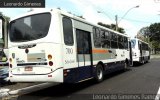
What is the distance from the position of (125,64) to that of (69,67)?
38.4ft

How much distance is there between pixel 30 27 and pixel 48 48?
1322mm

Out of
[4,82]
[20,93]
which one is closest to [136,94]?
[20,93]

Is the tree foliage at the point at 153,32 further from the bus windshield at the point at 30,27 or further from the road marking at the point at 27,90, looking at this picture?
the bus windshield at the point at 30,27

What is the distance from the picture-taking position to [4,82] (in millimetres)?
15055

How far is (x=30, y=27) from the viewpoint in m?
12.0

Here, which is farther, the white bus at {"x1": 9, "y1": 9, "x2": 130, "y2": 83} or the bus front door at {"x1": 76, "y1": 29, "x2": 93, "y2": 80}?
the bus front door at {"x1": 76, "y1": 29, "x2": 93, "y2": 80}

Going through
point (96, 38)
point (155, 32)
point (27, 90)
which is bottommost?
point (27, 90)

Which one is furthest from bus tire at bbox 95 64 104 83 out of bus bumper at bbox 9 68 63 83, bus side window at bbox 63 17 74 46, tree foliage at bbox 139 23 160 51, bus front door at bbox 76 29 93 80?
tree foliage at bbox 139 23 160 51

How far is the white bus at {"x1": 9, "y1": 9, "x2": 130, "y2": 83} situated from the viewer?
11258mm

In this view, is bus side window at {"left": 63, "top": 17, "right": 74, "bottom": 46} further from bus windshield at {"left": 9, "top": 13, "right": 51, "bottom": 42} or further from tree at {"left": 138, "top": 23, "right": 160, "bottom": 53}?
tree at {"left": 138, "top": 23, "right": 160, "bottom": 53}

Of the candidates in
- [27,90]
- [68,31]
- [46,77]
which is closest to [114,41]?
[68,31]

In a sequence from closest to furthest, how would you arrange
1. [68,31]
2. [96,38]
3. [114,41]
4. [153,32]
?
[68,31], [96,38], [114,41], [153,32]

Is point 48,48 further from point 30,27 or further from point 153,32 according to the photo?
point 153,32

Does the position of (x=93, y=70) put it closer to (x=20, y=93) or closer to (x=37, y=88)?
(x=37, y=88)
